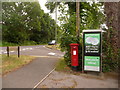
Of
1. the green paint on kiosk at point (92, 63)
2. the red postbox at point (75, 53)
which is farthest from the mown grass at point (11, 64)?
the green paint on kiosk at point (92, 63)

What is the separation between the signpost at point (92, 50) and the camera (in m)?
4.72

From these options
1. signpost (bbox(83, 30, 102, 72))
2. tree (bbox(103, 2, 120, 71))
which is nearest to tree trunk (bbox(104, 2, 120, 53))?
tree (bbox(103, 2, 120, 71))

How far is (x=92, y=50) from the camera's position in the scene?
481 centimetres

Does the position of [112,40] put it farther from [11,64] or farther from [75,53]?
[11,64]

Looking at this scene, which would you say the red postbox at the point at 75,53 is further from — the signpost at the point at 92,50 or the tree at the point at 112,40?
the tree at the point at 112,40

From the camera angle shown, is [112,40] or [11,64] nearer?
[112,40]

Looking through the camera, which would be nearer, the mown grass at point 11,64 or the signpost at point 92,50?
the signpost at point 92,50

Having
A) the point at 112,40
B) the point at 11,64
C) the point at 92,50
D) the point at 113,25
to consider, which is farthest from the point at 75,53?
the point at 11,64

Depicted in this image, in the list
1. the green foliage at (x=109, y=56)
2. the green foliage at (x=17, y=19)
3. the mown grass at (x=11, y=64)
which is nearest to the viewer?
the mown grass at (x=11, y=64)

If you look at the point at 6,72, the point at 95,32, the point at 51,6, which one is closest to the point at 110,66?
the point at 95,32

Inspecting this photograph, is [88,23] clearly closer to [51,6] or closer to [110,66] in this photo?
[110,66]

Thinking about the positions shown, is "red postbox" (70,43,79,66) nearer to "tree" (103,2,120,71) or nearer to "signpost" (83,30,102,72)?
"signpost" (83,30,102,72)

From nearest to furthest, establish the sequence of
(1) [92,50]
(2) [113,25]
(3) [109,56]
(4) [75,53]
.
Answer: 1. (1) [92,50]
2. (4) [75,53]
3. (3) [109,56]
4. (2) [113,25]

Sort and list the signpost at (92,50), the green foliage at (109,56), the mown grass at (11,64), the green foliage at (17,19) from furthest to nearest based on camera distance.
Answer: the green foliage at (17,19)
the green foliage at (109,56)
the mown grass at (11,64)
the signpost at (92,50)
